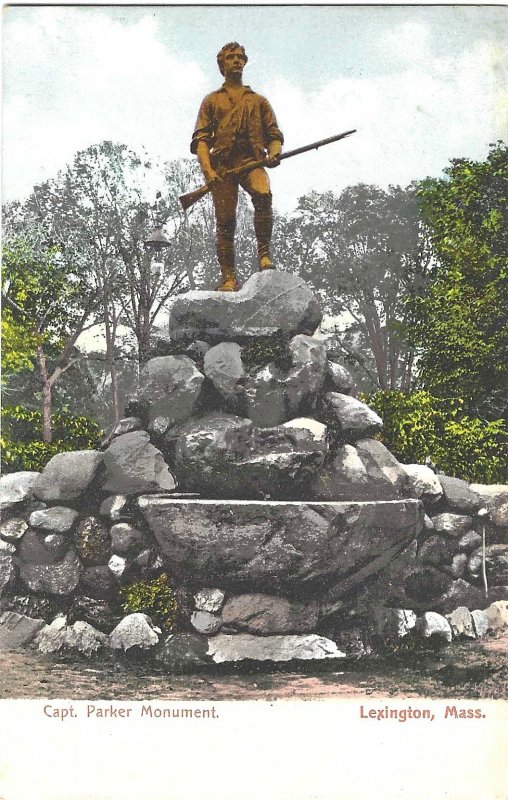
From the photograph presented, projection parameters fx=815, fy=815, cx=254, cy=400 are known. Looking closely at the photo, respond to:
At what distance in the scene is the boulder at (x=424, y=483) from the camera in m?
7.50

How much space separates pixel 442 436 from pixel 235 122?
3.66 m

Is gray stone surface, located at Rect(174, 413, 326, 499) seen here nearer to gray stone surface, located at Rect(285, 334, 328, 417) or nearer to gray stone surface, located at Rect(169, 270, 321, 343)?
gray stone surface, located at Rect(285, 334, 328, 417)

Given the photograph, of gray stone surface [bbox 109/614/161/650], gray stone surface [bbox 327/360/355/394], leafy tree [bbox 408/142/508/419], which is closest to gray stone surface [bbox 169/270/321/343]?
gray stone surface [bbox 327/360/355/394]

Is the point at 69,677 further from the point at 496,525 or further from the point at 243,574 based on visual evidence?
the point at 496,525

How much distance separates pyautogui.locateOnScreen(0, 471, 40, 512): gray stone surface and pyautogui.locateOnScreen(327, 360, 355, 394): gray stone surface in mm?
2881

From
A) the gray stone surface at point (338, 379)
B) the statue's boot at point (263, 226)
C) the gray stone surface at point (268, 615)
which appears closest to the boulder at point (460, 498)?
the gray stone surface at point (338, 379)

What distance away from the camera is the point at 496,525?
25.1 feet

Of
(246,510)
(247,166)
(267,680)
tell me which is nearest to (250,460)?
(246,510)

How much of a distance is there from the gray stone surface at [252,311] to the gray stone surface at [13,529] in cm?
226

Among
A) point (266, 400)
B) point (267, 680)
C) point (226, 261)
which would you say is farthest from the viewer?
point (226, 261)

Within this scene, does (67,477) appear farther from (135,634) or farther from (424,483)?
(424,483)

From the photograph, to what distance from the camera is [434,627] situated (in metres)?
7.20

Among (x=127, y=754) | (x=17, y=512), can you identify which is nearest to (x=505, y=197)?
(x=17, y=512)

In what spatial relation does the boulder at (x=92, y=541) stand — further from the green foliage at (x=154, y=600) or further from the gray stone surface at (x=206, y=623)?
the gray stone surface at (x=206, y=623)
